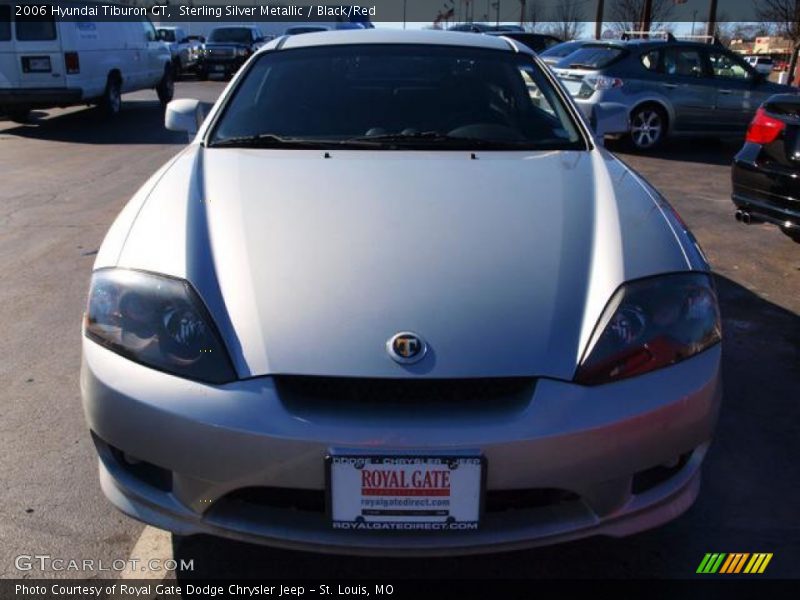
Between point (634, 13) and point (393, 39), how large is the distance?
39.8m

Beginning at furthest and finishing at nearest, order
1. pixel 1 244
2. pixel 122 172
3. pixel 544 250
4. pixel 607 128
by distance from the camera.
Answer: pixel 122 172 < pixel 1 244 < pixel 607 128 < pixel 544 250

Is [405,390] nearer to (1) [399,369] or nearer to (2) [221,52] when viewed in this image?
(1) [399,369]

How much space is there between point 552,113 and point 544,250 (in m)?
1.42

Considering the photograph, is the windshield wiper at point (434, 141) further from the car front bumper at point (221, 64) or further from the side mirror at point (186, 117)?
the car front bumper at point (221, 64)

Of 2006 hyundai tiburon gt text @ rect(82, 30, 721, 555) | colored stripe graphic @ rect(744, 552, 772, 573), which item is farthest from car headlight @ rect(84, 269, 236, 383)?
colored stripe graphic @ rect(744, 552, 772, 573)

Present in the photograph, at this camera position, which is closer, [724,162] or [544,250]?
[544,250]

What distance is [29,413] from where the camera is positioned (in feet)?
10.3

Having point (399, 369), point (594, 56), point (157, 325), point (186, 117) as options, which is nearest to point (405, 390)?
point (399, 369)

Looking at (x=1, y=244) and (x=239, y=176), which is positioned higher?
(x=239, y=176)

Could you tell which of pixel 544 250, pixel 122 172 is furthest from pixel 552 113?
pixel 122 172

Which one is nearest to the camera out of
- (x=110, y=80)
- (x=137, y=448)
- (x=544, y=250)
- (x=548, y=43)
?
(x=137, y=448)

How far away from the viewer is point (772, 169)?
4840 millimetres

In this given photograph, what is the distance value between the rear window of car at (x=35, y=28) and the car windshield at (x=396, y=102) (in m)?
9.16

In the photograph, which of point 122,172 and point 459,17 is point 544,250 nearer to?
point 122,172
